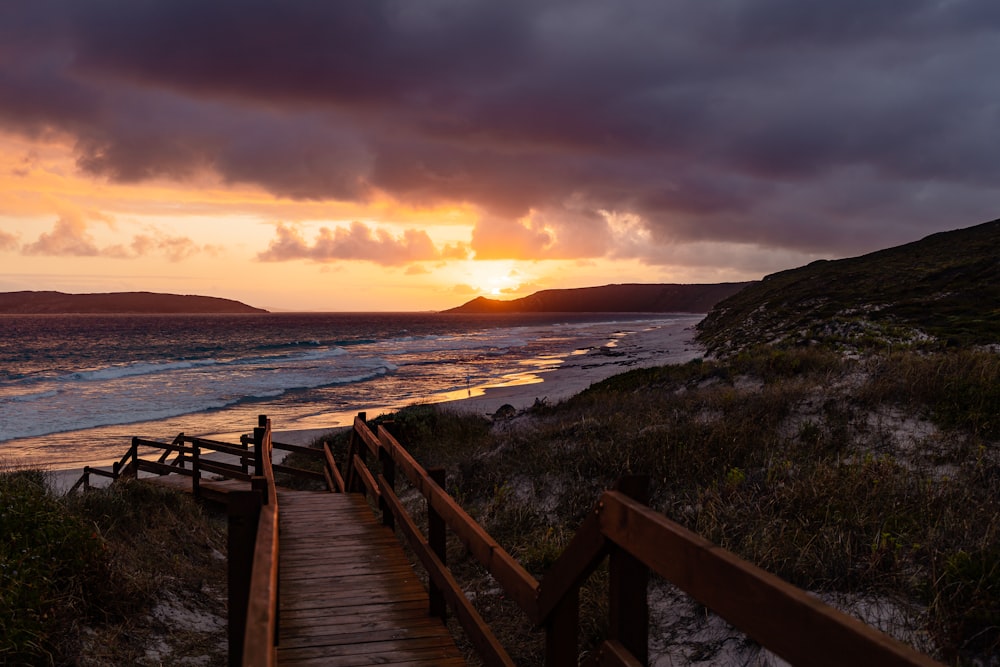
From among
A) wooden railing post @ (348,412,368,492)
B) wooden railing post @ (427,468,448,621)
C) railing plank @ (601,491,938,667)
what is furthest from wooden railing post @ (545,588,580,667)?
wooden railing post @ (348,412,368,492)

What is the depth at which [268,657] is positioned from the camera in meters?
1.98

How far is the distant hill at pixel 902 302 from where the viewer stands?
63.1 feet

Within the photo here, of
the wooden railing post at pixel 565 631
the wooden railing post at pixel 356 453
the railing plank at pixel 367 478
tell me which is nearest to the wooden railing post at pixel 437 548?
the railing plank at pixel 367 478

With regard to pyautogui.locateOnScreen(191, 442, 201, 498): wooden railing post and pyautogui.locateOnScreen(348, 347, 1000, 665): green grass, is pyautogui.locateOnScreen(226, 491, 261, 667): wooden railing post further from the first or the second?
pyautogui.locateOnScreen(191, 442, 201, 498): wooden railing post

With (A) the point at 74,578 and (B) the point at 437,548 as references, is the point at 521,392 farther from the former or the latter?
(B) the point at 437,548

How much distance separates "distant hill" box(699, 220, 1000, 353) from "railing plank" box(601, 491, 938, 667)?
18.0 meters

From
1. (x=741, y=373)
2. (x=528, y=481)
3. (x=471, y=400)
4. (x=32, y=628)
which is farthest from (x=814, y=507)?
(x=471, y=400)

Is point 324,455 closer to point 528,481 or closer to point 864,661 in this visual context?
point 528,481

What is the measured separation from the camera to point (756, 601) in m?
1.62

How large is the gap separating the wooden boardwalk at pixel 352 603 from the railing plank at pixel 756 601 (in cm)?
274

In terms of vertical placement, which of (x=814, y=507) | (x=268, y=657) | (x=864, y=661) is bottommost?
(x=814, y=507)

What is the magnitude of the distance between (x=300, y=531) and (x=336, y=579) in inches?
72.4

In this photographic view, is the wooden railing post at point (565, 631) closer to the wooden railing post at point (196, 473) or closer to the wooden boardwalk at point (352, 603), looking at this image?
the wooden boardwalk at point (352, 603)

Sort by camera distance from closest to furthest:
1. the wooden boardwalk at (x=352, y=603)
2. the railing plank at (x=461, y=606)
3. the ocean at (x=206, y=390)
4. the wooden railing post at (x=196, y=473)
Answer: the railing plank at (x=461, y=606), the wooden boardwalk at (x=352, y=603), the wooden railing post at (x=196, y=473), the ocean at (x=206, y=390)
